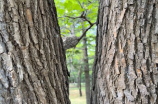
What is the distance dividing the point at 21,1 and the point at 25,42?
0.93 feet

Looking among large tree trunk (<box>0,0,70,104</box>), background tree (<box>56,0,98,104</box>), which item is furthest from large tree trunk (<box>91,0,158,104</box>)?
background tree (<box>56,0,98,104</box>)

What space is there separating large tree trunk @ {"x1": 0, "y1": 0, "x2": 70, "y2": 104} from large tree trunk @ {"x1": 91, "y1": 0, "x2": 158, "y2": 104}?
0.49 metres

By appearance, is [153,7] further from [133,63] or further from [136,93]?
[136,93]

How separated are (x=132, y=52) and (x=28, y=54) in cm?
83

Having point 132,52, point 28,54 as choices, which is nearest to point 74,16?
point 132,52

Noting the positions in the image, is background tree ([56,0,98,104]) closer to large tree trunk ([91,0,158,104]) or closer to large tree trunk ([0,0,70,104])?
large tree trunk ([91,0,158,104])

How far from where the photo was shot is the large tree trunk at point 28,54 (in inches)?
36.0

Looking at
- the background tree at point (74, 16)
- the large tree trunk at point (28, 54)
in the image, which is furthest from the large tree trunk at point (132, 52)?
the background tree at point (74, 16)

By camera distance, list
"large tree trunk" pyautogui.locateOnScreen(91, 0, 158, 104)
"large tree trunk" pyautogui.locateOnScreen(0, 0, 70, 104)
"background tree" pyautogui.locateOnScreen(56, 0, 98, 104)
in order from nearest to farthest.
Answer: "large tree trunk" pyautogui.locateOnScreen(0, 0, 70, 104)
"large tree trunk" pyautogui.locateOnScreen(91, 0, 158, 104)
"background tree" pyautogui.locateOnScreen(56, 0, 98, 104)

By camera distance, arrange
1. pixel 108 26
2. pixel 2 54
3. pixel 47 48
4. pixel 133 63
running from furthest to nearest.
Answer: pixel 108 26 → pixel 133 63 → pixel 47 48 → pixel 2 54

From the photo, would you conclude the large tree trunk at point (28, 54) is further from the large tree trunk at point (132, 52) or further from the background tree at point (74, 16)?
the background tree at point (74, 16)

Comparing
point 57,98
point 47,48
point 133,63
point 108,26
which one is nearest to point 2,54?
point 47,48

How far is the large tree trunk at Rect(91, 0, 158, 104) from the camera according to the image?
115 cm

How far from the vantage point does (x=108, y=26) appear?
128 cm
